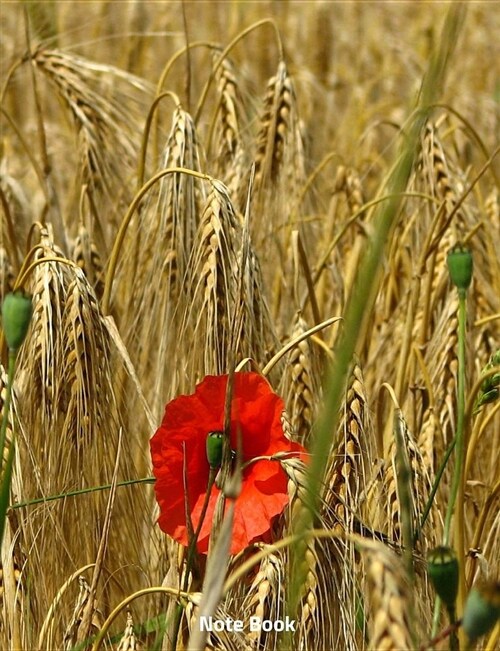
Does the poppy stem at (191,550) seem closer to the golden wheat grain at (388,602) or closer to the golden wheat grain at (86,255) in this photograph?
the golden wheat grain at (388,602)

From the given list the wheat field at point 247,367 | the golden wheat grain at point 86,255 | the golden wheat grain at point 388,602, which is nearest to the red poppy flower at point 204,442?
the wheat field at point 247,367

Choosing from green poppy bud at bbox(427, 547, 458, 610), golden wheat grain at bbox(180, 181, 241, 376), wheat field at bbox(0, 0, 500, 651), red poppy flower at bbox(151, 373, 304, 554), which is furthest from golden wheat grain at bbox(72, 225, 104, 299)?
green poppy bud at bbox(427, 547, 458, 610)

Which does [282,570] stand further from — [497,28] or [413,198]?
[497,28]

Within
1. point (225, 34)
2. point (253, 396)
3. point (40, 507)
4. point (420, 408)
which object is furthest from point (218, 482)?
point (225, 34)

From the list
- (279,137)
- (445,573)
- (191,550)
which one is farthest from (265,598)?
(279,137)

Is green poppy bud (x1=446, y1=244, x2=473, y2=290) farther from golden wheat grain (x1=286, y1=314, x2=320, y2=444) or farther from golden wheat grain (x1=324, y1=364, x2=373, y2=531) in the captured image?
golden wheat grain (x1=286, y1=314, x2=320, y2=444)

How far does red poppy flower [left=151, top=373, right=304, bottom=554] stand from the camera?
29.3 inches

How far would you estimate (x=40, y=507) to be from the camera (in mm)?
825

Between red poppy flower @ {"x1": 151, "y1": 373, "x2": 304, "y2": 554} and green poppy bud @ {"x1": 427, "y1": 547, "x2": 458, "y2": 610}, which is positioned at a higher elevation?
red poppy flower @ {"x1": 151, "y1": 373, "x2": 304, "y2": 554}

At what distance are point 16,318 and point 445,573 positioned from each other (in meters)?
0.26

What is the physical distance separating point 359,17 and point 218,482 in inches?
98.8

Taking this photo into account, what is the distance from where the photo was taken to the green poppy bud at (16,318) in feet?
1.81

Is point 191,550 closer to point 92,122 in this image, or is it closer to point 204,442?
point 204,442

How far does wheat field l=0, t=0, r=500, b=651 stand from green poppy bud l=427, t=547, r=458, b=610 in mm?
24
